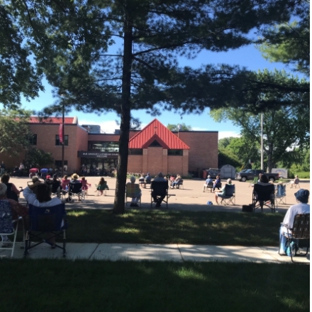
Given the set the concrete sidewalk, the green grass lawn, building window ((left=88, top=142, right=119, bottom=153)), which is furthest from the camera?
building window ((left=88, top=142, right=119, bottom=153))

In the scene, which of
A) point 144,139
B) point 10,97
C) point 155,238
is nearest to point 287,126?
point 144,139

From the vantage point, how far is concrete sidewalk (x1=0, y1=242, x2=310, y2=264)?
611 cm

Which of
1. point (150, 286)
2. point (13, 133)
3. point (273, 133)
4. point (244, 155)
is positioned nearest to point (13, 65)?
point (150, 286)

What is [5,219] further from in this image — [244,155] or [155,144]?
[244,155]

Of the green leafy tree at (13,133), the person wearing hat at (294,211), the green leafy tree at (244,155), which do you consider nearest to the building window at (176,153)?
the green leafy tree at (13,133)

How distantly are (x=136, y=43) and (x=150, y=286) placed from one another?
777 centimetres

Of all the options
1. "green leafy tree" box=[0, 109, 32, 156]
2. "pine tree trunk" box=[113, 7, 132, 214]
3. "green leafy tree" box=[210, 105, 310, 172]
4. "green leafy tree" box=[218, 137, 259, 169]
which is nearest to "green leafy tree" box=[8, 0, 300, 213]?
"pine tree trunk" box=[113, 7, 132, 214]

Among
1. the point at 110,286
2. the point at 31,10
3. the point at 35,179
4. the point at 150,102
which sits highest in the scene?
the point at 31,10

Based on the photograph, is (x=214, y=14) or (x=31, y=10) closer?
(x=214, y=14)

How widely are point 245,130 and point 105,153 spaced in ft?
72.8

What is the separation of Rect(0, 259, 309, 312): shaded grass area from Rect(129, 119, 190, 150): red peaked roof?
42168 mm

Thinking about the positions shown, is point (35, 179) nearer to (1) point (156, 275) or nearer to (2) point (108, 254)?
(2) point (108, 254)

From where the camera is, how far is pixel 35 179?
9328 mm

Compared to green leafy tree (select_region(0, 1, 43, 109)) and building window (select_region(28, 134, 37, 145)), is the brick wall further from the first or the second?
green leafy tree (select_region(0, 1, 43, 109))
